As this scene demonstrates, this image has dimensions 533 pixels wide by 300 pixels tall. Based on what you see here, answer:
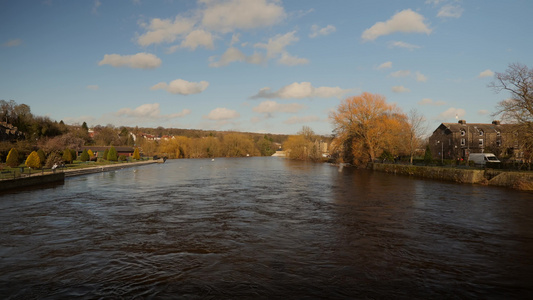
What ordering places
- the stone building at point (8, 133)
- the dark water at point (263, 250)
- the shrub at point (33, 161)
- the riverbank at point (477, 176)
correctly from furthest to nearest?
the stone building at point (8, 133) → the shrub at point (33, 161) → the riverbank at point (477, 176) → the dark water at point (263, 250)

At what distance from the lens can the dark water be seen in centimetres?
829

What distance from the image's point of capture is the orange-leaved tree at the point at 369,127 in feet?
185

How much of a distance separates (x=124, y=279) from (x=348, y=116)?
184 feet

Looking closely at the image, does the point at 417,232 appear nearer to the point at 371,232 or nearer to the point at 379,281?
the point at 371,232

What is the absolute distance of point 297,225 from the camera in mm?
15094

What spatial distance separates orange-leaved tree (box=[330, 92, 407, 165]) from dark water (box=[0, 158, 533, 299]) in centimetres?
3635

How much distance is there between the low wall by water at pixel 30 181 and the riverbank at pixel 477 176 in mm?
42600

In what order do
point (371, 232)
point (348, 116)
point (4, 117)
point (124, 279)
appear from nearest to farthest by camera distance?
point (124, 279)
point (371, 232)
point (348, 116)
point (4, 117)

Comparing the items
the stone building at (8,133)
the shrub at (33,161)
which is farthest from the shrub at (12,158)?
the stone building at (8,133)

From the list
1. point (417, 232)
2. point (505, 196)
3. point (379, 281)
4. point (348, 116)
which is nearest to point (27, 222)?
point (379, 281)

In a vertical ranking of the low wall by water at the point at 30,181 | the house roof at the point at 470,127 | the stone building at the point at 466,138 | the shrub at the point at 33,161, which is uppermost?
the house roof at the point at 470,127

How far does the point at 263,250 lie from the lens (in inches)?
447

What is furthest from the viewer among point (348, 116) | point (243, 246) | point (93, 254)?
point (348, 116)

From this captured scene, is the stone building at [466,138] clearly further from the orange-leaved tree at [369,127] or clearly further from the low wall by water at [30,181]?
the low wall by water at [30,181]
